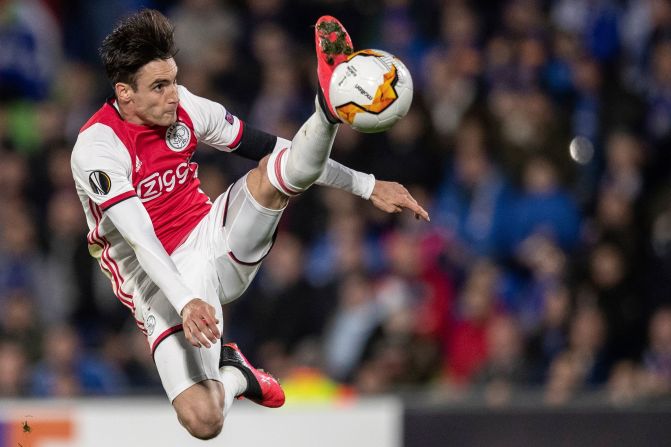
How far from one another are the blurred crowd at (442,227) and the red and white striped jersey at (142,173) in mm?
2715

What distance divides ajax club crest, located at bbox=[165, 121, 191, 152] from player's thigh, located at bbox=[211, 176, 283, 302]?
Answer: 30 cm

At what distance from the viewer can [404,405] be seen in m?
7.78

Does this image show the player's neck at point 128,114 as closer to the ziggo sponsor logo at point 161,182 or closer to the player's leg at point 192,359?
the ziggo sponsor logo at point 161,182

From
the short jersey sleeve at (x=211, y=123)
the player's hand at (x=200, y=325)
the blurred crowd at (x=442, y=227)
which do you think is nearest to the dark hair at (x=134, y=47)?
the short jersey sleeve at (x=211, y=123)

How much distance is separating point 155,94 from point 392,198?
41.5 inches

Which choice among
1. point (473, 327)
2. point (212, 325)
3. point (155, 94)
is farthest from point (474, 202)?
point (212, 325)

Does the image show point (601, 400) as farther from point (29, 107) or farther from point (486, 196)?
point (29, 107)

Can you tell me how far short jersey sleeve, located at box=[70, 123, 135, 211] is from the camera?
5.20 metres

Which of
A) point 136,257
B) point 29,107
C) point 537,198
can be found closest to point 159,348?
point 136,257

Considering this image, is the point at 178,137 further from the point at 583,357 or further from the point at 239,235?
the point at 583,357

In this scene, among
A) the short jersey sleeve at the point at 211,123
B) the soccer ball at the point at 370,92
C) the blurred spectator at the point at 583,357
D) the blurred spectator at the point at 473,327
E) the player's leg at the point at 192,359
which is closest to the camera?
the soccer ball at the point at 370,92

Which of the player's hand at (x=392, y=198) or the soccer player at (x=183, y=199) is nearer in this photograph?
the soccer player at (x=183, y=199)

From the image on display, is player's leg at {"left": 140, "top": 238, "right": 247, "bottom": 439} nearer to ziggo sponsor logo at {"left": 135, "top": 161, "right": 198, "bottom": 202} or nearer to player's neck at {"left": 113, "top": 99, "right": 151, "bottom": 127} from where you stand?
ziggo sponsor logo at {"left": 135, "top": 161, "right": 198, "bottom": 202}

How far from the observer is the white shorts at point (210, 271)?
5.48 meters
